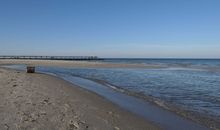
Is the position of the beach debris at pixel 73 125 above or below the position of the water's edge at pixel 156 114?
above

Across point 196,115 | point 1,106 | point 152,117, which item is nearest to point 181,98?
point 196,115

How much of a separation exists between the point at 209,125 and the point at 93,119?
3.77 meters

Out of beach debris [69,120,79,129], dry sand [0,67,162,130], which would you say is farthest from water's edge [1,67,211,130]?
beach debris [69,120,79,129]

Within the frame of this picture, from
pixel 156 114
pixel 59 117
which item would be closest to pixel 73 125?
pixel 59 117

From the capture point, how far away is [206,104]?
1214 cm

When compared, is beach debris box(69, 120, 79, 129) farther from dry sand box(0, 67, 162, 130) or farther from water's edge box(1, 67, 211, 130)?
water's edge box(1, 67, 211, 130)

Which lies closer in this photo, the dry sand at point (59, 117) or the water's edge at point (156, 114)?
the dry sand at point (59, 117)

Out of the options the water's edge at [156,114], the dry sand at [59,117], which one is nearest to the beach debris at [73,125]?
the dry sand at [59,117]

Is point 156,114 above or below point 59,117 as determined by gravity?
below

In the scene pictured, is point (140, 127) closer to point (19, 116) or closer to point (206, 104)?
point (19, 116)

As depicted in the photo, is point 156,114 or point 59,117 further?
point 156,114

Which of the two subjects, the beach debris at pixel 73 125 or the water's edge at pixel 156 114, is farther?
the water's edge at pixel 156 114

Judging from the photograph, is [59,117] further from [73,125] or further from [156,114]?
[156,114]

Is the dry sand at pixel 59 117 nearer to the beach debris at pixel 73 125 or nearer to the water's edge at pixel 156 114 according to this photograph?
the beach debris at pixel 73 125
